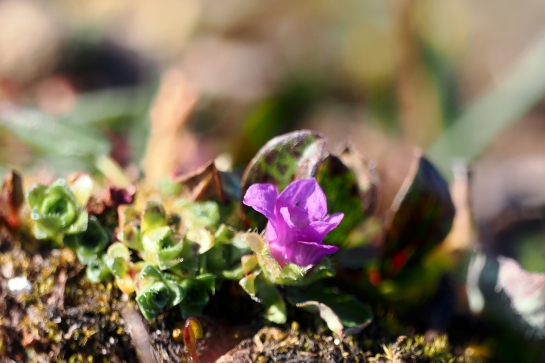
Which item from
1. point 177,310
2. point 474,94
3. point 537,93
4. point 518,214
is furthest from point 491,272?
point 474,94

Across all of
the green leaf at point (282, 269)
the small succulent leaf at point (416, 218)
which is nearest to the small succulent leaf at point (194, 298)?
the green leaf at point (282, 269)

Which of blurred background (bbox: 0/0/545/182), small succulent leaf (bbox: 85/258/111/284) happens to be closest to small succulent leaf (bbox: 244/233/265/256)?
small succulent leaf (bbox: 85/258/111/284)

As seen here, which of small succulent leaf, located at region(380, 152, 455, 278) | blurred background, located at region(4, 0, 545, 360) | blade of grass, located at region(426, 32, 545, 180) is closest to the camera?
small succulent leaf, located at region(380, 152, 455, 278)

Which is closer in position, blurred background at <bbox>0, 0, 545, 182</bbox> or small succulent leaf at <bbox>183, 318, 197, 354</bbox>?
small succulent leaf at <bbox>183, 318, 197, 354</bbox>

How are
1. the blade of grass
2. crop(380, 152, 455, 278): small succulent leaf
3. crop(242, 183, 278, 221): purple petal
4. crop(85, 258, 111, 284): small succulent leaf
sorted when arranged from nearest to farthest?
crop(242, 183, 278, 221): purple petal → crop(85, 258, 111, 284): small succulent leaf → crop(380, 152, 455, 278): small succulent leaf → the blade of grass

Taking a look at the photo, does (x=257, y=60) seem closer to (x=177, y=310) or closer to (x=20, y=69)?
(x=20, y=69)

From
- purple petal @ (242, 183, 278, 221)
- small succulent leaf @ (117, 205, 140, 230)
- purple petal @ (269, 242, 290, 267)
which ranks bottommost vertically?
small succulent leaf @ (117, 205, 140, 230)

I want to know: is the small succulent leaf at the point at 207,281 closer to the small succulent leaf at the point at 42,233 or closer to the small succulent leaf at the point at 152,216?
the small succulent leaf at the point at 152,216

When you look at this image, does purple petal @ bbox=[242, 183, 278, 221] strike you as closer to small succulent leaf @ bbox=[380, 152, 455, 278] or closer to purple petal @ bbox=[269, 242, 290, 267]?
purple petal @ bbox=[269, 242, 290, 267]
